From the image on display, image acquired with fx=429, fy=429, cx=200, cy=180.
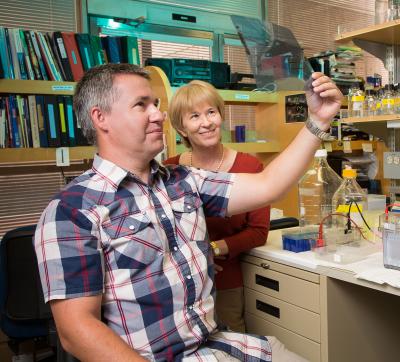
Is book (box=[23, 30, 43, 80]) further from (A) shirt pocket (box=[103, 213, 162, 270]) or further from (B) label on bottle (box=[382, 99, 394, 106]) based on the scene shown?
(B) label on bottle (box=[382, 99, 394, 106])

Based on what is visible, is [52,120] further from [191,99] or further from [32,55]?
[191,99]

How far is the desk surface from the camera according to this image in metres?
1.20

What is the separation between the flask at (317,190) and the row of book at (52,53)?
4.68ft

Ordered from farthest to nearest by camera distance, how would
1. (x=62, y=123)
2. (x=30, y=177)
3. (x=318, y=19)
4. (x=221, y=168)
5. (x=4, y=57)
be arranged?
(x=318, y=19) → (x=30, y=177) → (x=62, y=123) → (x=4, y=57) → (x=221, y=168)

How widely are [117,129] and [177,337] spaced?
58 centimetres

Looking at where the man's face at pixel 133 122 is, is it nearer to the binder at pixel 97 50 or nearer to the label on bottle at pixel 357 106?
the label on bottle at pixel 357 106

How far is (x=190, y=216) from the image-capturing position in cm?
127

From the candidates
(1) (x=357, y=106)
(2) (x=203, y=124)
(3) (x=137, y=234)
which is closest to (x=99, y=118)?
(3) (x=137, y=234)

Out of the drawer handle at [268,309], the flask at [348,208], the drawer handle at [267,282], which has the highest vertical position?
the flask at [348,208]

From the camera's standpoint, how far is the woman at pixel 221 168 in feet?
5.25

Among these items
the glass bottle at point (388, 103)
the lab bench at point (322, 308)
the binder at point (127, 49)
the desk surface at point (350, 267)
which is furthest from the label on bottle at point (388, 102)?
the binder at point (127, 49)

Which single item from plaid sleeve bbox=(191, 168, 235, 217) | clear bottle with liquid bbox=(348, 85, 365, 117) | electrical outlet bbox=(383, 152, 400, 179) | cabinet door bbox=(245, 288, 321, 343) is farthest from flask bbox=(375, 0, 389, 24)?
cabinet door bbox=(245, 288, 321, 343)

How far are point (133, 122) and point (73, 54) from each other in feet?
5.20

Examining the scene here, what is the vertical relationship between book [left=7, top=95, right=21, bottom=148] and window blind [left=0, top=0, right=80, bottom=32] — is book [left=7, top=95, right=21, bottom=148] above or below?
below
